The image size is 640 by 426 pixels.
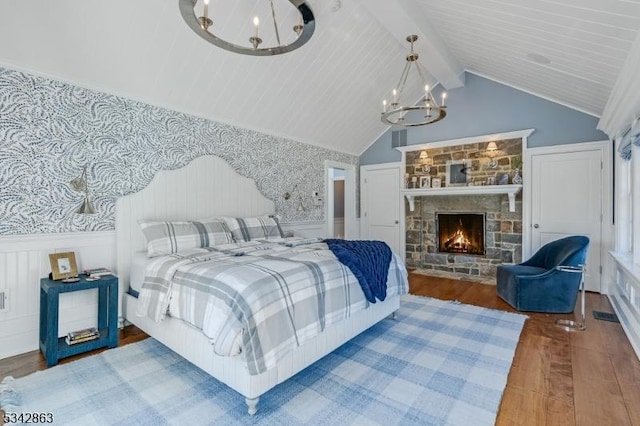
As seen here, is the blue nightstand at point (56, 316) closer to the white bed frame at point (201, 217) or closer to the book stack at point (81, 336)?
the book stack at point (81, 336)

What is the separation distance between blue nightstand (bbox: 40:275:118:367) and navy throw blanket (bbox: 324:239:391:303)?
6.38 ft

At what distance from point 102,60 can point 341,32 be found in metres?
2.40

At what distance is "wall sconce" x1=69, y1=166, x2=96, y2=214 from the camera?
2.81 metres

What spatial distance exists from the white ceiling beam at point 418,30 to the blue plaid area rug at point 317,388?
3065 millimetres

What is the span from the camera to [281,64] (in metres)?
3.69

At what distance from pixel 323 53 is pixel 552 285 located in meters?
3.73

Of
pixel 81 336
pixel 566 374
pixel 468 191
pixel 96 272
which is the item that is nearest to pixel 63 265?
pixel 96 272

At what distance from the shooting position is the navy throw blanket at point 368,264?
2547 mm

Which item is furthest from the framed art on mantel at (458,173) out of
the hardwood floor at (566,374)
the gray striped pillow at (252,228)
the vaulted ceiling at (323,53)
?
the gray striped pillow at (252,228)

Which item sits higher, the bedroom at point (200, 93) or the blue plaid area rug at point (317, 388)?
the bedroom at point (200, 93)

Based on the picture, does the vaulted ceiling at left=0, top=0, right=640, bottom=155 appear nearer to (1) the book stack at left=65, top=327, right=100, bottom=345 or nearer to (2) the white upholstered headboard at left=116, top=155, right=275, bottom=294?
(2) the white upholstered headboard at left=116, top=155, right=275, bottom=294

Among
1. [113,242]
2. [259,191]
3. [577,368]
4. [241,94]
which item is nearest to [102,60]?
[241,94]

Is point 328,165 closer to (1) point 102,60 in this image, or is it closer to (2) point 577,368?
(1) point 102,60

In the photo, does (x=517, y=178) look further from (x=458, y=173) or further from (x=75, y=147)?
(x=75, y=147)
